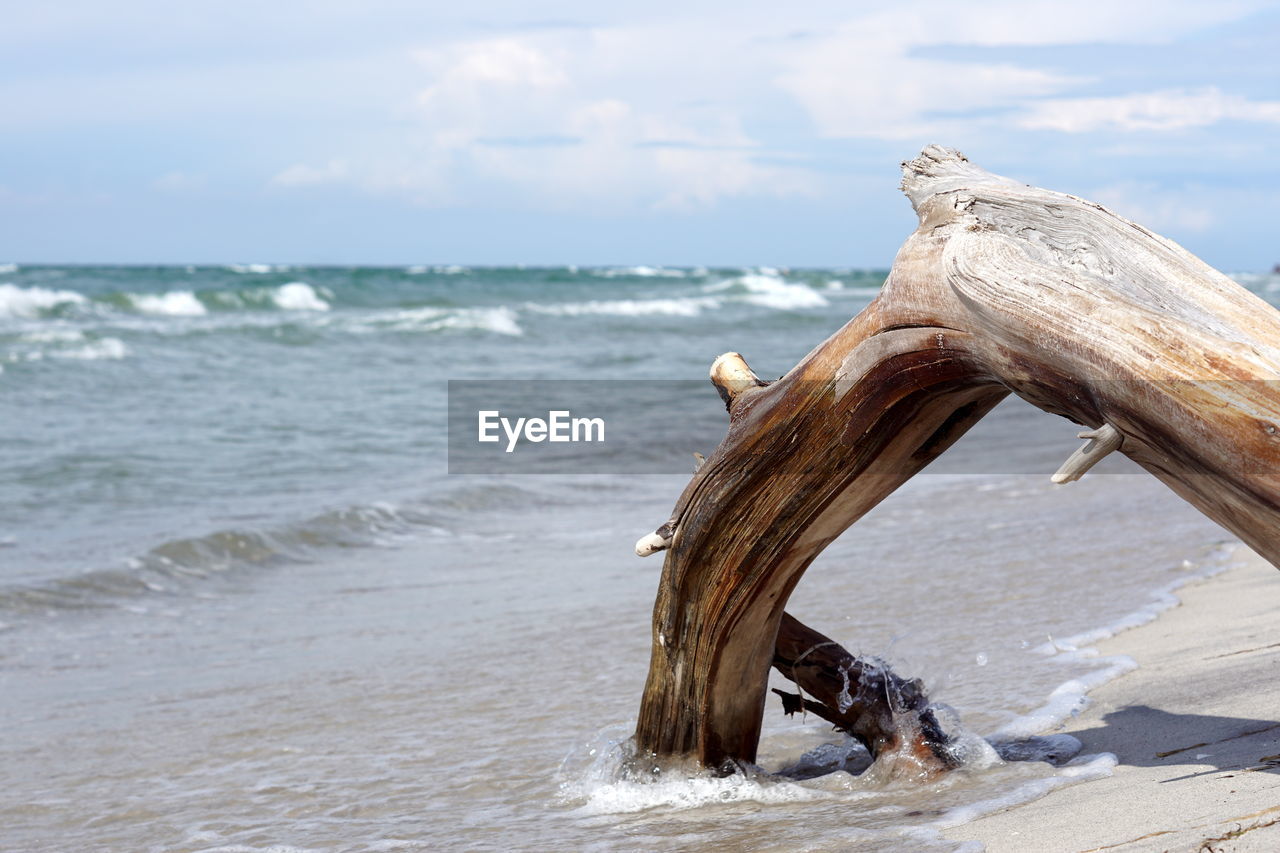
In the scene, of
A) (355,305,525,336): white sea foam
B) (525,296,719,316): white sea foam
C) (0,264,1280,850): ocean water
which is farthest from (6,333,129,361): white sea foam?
(525,296,719,316): white sea foam

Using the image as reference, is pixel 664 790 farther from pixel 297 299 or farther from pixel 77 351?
pixel 297 299

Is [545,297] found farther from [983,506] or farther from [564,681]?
[564,681]

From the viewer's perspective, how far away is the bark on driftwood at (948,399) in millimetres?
2203

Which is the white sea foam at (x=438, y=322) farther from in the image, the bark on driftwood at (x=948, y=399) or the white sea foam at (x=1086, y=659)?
the bark on driftwood at (x=948, y=399)

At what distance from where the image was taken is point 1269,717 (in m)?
3.18

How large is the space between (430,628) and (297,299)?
94.2 feet

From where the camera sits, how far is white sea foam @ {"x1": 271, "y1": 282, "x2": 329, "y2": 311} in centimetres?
3222

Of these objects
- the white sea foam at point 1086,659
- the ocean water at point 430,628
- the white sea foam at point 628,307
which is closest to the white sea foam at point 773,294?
the white sea foam at point 628,307

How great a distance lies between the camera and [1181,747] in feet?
10.3

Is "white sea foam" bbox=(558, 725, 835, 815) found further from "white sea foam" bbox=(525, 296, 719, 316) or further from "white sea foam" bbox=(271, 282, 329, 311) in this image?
"white sea foam" bbox=(271, 282, 329, 311)

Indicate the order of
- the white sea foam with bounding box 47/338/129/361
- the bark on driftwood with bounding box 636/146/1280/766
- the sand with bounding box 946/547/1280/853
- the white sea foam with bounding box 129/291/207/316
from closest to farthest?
1. the bark on driftwood with bounding box 636/146/1280/766
2. the sand with bounding box 946/547/1280/853
3. the white sea foam with bounding box 47/338/129/361
4. the white sea foam with bounding box 129/291/207/316

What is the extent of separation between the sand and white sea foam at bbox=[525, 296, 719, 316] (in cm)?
2734

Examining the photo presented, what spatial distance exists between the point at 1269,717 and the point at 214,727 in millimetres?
3362

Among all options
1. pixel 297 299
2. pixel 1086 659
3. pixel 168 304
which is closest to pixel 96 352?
pixel 168 304
